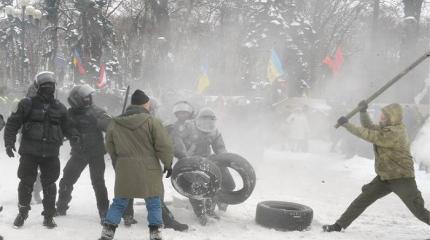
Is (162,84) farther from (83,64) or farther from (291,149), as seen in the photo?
(291,149)

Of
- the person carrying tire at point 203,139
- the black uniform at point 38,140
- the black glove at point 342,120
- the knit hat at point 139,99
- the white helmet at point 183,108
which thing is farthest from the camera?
the white helmet at point 183,108

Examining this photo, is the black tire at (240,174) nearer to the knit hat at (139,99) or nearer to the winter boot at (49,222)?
the knit hat at (139,99)

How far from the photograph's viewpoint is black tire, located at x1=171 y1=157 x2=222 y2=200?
7.12 meters

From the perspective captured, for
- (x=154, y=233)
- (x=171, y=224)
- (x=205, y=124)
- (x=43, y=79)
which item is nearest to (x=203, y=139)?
(x=205, y=124)

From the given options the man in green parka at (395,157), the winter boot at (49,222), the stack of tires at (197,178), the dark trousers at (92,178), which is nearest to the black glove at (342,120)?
the man in green parka at (395,157)

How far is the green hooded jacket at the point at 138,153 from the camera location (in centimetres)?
590

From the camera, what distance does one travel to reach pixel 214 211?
805cm

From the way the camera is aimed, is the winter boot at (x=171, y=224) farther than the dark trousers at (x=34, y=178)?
Yes

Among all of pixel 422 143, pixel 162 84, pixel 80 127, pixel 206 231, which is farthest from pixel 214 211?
pixel 162 84

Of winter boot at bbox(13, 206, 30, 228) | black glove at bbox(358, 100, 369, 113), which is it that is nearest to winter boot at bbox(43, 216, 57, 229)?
winter boot at bbox(13, 206, 30, 228)

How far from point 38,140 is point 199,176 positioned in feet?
6.55

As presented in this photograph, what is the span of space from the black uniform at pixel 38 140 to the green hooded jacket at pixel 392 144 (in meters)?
3.61

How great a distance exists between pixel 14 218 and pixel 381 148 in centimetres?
464

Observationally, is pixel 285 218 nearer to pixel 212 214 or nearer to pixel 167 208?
pixel 212 214
